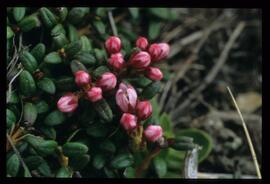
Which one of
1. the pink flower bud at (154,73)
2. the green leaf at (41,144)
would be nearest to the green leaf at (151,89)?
the pink flower bud at (154,73)

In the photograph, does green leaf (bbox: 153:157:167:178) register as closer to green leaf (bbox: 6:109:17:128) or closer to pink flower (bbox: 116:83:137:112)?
pink flower (bbox: 116:83:137:112)

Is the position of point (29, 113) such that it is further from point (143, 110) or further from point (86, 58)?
point (143, 110)

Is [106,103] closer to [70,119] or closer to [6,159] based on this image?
[70,119]

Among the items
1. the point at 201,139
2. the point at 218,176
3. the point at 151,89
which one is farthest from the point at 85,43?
the point at 218,176

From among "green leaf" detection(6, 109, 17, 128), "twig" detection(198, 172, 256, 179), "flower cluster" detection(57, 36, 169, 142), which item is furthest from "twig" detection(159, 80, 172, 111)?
"green leaf" detection(6, 109, 17, 128)
